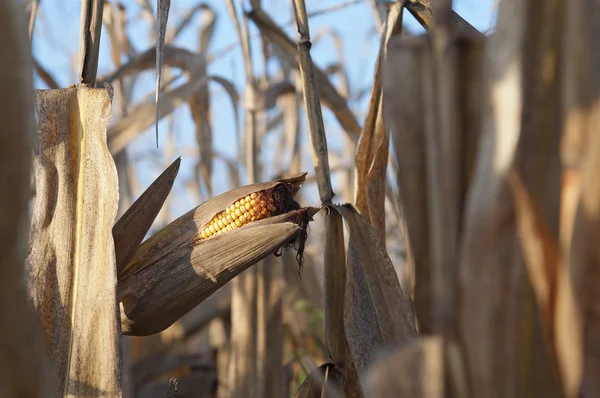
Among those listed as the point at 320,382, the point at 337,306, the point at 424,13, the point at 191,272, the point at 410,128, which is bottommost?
the point at 320,382

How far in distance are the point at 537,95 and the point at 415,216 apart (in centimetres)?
19

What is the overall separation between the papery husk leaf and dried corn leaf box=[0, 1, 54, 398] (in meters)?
0.62

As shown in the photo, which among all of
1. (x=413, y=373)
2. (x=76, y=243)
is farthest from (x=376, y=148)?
(x=413, y=373)

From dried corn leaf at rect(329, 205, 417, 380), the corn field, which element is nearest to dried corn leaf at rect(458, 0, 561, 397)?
the corn field

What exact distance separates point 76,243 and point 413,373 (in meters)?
0.75

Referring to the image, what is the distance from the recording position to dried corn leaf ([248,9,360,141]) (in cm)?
209

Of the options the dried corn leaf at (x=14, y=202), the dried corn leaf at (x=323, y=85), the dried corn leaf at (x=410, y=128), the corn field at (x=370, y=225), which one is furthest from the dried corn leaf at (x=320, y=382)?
the dried corn leaf at (x=323, y=85)

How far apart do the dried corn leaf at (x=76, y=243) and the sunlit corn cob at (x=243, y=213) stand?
0.67ft

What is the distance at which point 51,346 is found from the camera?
119 cm

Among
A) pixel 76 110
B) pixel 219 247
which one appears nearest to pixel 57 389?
pixel 219 247

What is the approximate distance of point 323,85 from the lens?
2.11 m

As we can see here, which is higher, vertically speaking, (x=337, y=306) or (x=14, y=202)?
(x=14, y=202)

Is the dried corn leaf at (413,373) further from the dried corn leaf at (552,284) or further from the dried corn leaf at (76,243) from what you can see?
the dried corn leaf at (76,243)

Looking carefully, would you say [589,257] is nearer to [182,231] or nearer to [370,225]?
[370,225]
